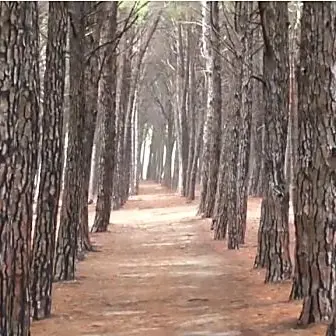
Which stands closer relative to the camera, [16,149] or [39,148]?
[16,149]

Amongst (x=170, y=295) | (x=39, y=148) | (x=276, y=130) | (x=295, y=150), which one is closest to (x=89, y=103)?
(x=295, y=150)

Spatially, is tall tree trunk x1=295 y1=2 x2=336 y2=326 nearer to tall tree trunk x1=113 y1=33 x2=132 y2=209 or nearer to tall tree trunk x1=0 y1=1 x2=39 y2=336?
tall tree trunk x1=0 y1=1 x2=39 y2=336

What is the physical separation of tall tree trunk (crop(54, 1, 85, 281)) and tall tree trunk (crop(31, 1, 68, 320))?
2.21m

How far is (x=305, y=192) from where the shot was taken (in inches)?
343

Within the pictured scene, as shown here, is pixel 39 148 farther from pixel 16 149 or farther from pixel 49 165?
pixel 16 149

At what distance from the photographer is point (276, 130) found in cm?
1219

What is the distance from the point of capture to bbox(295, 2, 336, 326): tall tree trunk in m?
8.44

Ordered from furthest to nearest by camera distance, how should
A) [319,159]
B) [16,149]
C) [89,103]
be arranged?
[89,103] → [319,159] → [16,149]

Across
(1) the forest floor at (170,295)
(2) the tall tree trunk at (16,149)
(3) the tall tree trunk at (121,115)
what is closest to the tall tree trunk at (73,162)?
(1) the forest floor at (170,295)

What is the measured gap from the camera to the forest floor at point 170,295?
880 cm

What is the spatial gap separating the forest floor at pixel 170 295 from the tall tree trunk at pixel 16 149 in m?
2.00

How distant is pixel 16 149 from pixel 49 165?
3373mm

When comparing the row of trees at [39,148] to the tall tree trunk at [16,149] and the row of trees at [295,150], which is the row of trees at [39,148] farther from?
the row of trees at [295,150]

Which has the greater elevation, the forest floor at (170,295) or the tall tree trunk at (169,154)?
the tall tree trunk at (169,154)
